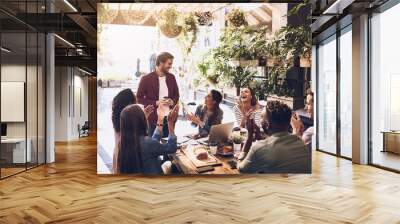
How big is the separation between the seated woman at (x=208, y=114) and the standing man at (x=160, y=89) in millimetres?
430

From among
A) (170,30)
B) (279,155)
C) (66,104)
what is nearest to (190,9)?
(170,30)

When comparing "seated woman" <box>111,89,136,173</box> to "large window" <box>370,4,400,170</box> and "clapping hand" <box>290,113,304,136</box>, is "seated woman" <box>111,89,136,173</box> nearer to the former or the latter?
"clapping hand" <box>290,113,304,136</box>

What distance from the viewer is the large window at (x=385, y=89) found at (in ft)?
23.2

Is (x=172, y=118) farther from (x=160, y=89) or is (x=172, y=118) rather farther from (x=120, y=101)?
(x=120, y=101)

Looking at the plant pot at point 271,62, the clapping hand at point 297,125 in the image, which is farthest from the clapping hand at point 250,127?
the plant pot at point 271,62

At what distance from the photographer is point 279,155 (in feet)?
20.4

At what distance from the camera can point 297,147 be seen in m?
6.21

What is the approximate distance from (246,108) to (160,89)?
145 centimetres

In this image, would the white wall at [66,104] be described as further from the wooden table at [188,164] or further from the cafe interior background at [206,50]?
the wooden table at [188,164]

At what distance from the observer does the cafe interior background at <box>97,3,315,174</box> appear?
6.22 m

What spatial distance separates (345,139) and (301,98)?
354cm

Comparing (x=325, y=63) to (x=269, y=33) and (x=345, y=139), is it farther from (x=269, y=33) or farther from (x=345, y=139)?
(x=269, y=33)

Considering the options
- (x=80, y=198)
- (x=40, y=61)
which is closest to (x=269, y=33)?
(x=80, y=198)

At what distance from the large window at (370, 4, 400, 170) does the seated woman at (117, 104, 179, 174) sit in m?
4.11
